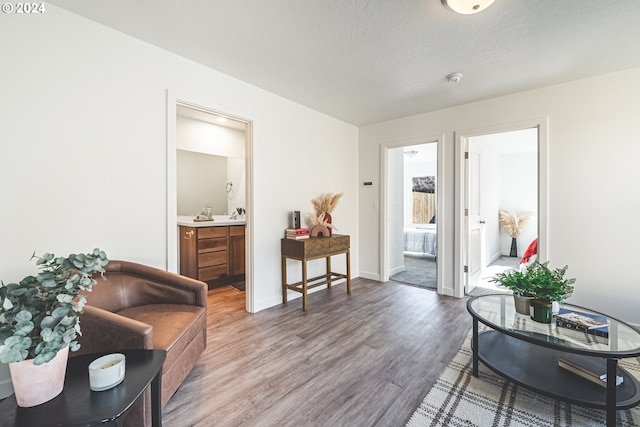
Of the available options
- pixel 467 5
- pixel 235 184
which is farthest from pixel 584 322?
pixel 235 184

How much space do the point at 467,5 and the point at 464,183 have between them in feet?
7.46

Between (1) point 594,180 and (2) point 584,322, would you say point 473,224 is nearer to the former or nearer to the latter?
(1) point 594,180

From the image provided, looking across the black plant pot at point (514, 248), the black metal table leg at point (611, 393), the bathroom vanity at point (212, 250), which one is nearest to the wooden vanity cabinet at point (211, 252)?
the bathroom vanity at point (212, 250)

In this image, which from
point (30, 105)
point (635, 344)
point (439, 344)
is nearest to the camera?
point (635, 344)

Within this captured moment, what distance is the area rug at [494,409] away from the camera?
4.87 ft

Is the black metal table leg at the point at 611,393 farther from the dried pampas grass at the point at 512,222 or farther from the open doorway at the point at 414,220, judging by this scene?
the dried pampas grass at the point at 512,222

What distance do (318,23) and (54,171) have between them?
2.06 meters

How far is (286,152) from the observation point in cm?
340

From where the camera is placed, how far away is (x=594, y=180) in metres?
2.75

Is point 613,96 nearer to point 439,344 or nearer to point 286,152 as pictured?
point 439,344

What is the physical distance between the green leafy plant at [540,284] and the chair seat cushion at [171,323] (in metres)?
2.06

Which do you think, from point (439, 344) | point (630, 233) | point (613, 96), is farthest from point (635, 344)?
point (613, 96)

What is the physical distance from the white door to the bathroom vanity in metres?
3.18

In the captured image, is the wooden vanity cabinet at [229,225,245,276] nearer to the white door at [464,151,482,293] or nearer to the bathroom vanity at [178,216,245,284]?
the bathroom vanity at [178,216,245,284]
